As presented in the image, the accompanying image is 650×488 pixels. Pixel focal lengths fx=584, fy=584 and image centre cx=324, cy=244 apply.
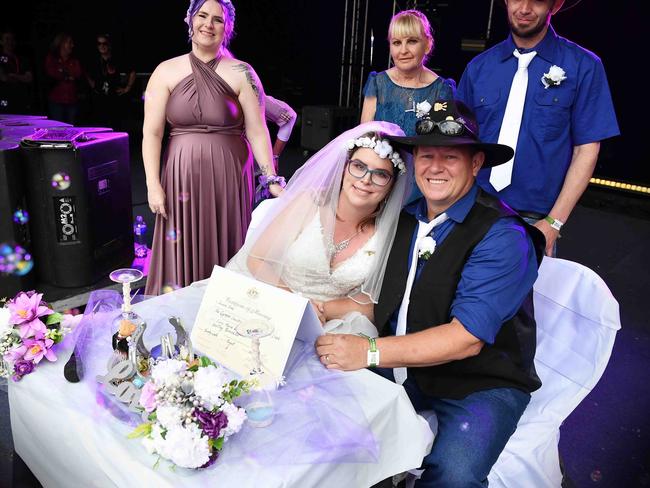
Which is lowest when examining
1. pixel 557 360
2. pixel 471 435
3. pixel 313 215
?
pixel 471 435

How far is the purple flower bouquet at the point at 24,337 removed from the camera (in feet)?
5.12

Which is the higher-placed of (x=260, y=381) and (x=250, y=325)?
(x=250, y=325)

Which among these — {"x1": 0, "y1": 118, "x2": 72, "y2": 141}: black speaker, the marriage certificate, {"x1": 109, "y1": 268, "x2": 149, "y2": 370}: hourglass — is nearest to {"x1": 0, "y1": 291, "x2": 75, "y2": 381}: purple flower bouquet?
{"x1": 109, "y1": 268, "x2": 149, "y2": 370}: hourglass

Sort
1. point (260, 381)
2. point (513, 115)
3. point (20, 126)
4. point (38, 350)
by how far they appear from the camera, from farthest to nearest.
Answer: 1. point (20, 126)
2. point (513, 115)
3. point (38, 350)
4. point (260, 381)

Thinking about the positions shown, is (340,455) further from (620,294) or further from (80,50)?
(80,50)

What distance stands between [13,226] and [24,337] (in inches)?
95.8

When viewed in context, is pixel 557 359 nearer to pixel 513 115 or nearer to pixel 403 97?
pixel 513 115

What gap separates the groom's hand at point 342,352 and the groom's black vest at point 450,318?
0.35 metres

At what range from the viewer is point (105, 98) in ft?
33.4

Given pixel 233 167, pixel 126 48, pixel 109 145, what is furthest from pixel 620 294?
pixel 126 48

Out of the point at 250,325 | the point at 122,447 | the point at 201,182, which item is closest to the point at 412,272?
the point at 250,325

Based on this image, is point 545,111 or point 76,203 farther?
point 76,203

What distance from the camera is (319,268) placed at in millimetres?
2357

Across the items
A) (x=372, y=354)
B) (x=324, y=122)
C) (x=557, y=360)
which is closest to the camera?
(x=372, y=354)
